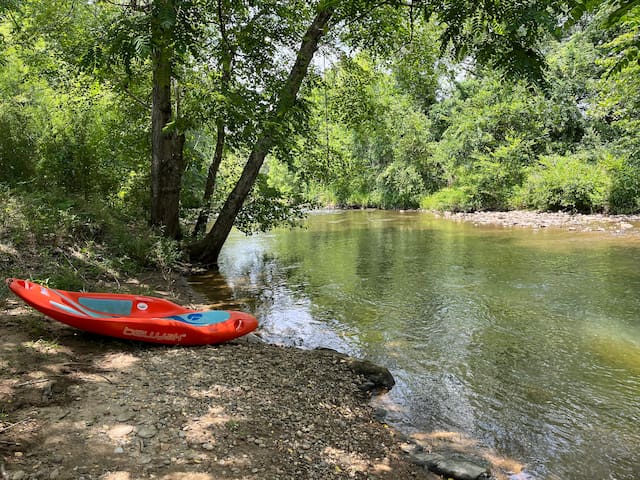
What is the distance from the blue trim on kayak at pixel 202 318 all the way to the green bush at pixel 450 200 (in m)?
23.7

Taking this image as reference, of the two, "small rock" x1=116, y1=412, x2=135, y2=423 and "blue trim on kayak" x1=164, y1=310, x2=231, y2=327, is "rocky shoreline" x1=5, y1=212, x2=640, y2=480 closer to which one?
"small rock" x1=116, y1=412, x2=135, y2=423

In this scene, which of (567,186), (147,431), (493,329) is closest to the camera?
(147,431)

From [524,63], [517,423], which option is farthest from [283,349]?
[524,63]

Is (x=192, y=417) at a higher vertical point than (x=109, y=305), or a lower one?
lower

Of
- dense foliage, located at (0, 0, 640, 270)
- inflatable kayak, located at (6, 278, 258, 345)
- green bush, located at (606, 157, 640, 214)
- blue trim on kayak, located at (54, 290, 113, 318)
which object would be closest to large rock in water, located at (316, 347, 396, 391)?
inflatable kayak, located at (6, 278, 258, 345)

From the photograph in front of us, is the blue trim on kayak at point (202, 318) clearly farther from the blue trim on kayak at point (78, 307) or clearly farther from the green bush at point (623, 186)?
the green bush at point (623, 186)

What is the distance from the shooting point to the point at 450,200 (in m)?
27.9

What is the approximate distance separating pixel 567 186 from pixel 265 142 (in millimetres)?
17672

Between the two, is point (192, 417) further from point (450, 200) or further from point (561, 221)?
point (450, 200)

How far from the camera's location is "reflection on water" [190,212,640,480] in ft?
13.0

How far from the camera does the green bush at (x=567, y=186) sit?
765 inches

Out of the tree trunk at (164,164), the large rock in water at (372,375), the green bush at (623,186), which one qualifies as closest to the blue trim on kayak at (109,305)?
the large rock in water at (372,375)

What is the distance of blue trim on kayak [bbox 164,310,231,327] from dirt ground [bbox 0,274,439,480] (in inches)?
18.0

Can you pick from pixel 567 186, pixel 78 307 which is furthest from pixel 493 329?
pixel 567 186
